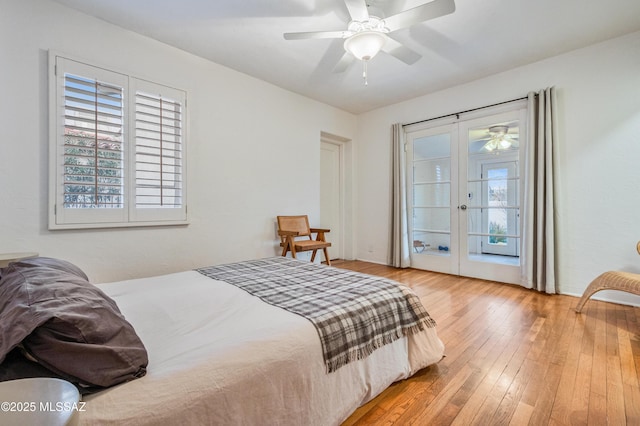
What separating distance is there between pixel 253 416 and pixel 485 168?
3719 millimetres

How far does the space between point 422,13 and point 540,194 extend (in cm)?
233

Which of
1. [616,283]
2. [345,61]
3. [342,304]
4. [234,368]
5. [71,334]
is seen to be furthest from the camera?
[345,61]

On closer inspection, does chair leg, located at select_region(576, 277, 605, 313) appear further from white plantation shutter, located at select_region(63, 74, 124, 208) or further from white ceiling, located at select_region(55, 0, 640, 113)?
white plantation shutter, located at select_region(63, 74, 124, 208)

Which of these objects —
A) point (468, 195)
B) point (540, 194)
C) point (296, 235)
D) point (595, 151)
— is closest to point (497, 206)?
point (468, 195)

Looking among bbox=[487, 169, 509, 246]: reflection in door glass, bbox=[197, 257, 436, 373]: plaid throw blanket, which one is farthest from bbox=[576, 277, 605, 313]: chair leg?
bbox=[197, 257, 436, 373]: plaid throw blanket

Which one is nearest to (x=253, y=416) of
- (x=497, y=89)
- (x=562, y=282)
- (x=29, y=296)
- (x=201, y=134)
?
(x=29, y=296)

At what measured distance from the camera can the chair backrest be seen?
3543 millimetres

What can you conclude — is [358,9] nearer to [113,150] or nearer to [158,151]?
[158,151]

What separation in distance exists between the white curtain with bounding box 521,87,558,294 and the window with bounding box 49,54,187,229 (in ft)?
12.2

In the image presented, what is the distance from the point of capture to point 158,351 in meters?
0.94

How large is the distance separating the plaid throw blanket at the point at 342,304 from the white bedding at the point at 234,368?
0.06 metres

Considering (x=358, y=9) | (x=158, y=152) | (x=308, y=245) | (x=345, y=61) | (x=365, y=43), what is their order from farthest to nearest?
(x=308, y=245), (x=158, y=152), (x=345, y=61), (x=365, y=43), (x=358, y=9)

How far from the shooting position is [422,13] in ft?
5.91

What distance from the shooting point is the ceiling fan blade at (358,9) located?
1.84 m
